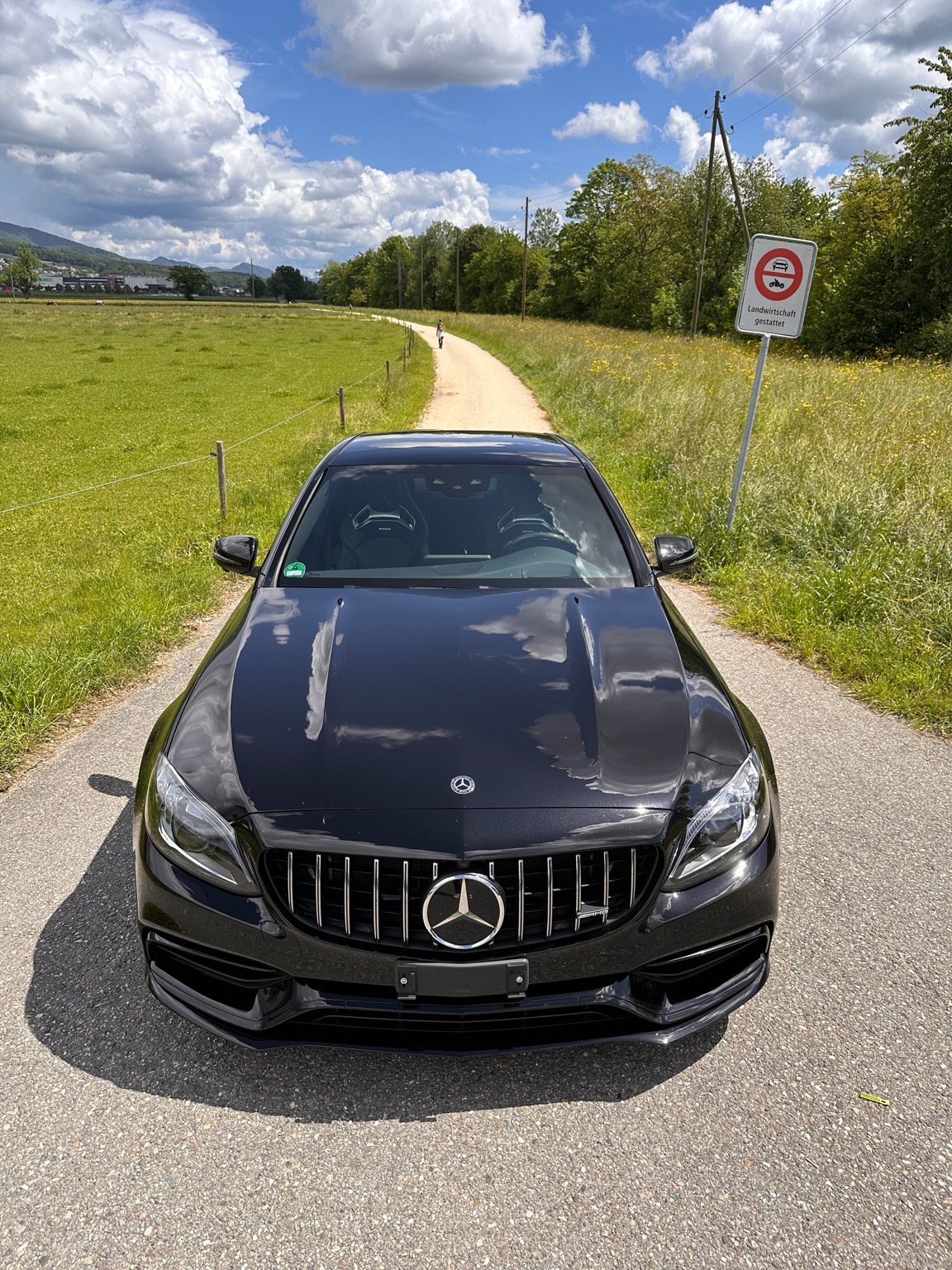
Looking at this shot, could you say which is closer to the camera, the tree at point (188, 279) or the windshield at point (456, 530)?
the windshield at point (456, 530)

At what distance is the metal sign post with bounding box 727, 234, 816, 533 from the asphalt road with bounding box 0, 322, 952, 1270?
5.95m

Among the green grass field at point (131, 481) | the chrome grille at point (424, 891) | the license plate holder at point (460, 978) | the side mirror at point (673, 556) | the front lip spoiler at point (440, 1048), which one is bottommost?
the green grass field at point (131, 481)

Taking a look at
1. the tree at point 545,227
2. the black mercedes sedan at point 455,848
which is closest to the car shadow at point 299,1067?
the black mercedes sedan at point 455,848

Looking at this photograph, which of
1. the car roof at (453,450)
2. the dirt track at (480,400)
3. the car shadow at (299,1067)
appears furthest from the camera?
the dirt track at (480,400)

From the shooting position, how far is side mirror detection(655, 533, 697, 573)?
3602mm

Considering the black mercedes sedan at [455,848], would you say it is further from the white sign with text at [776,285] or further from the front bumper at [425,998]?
the white sign with text at [776,285]

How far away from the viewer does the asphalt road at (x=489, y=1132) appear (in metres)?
1.86

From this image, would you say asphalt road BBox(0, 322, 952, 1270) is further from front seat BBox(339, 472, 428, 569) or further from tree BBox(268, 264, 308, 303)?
tree BBox(268, 264, 308, 303)

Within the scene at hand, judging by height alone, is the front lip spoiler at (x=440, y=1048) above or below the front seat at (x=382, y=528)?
below

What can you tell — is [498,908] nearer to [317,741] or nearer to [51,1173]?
[317,741]

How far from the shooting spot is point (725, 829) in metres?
2.23

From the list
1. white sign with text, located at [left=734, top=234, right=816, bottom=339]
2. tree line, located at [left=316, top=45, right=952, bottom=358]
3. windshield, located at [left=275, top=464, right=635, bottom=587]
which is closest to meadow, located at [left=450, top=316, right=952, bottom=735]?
white sign with text, located at [left=734, top=234, right=816, bottom=339]

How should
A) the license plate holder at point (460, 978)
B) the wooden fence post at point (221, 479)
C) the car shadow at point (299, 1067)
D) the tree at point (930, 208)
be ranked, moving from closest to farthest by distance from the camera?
1. the license plate holder at point (460, 978)
2. the car shadow at point (299, 1067)
3. the wooden fence post at point (221, 479)
4. the tree at point (930, 208)

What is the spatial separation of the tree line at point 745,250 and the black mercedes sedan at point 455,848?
24356mm
